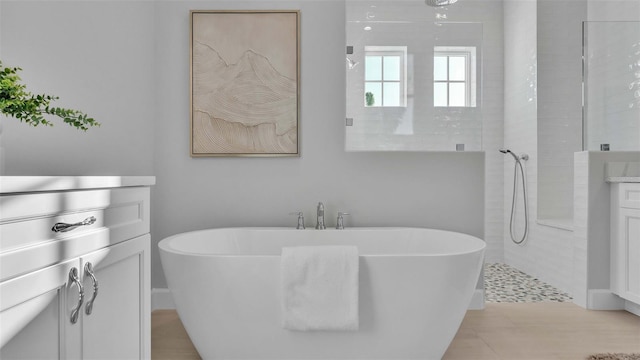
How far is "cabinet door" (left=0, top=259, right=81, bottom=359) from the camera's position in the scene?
0.81 meters

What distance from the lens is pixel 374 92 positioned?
2793 mm

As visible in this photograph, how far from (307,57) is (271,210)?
1099 millimetres

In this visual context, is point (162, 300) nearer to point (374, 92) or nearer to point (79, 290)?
point (79, 290)

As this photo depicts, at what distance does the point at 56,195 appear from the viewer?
37.5 inches

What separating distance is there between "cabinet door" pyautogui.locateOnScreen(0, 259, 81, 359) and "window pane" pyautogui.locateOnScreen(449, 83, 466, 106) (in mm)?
2498

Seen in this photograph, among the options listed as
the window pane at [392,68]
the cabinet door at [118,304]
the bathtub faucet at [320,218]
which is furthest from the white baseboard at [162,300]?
the window pane at [392,68]

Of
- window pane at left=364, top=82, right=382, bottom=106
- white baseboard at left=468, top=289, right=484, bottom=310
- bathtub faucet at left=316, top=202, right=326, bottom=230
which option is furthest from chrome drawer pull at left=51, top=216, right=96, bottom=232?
white baseboard at left=468, top=289, right=484, bottom=310

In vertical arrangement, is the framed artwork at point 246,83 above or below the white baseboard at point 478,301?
above

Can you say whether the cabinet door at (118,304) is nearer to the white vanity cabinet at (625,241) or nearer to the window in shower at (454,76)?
the window in shower at (454,76)

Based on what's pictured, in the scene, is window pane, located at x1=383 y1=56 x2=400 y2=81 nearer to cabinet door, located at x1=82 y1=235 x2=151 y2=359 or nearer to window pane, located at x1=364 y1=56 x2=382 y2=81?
window pane, located at x1=364 y1=56 x2=382 y2=81

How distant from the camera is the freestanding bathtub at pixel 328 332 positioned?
5.79ft

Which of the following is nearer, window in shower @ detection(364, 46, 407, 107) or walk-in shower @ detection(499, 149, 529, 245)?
window in shower @ detection(364, 46, 407, 107)

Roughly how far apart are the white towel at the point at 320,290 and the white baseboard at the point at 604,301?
200cm

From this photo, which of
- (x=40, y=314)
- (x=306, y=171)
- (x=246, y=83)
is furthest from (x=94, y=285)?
(x=246, y=83)
